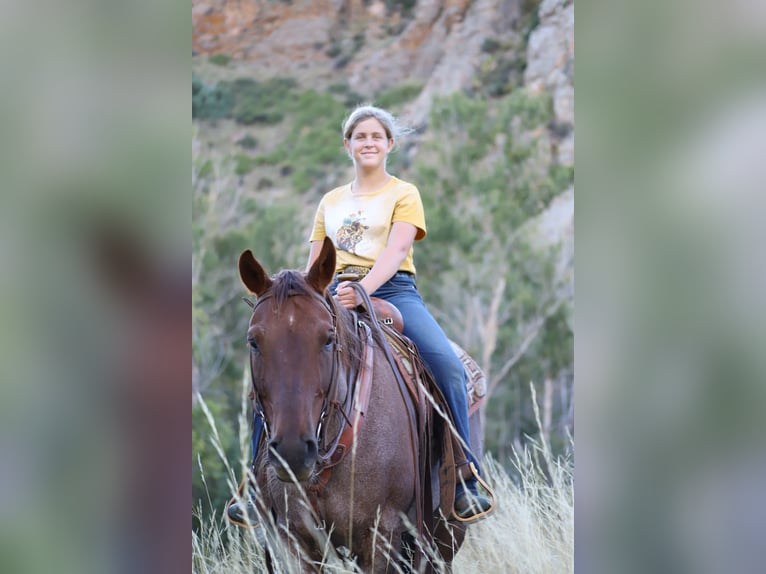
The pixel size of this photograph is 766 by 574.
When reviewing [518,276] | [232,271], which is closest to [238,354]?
[232,271]

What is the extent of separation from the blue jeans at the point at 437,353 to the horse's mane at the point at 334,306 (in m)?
0.64

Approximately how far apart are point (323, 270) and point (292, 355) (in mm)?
438

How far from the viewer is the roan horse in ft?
9.70

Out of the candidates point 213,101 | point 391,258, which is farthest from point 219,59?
point 391,258

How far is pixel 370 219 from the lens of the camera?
4.28 m

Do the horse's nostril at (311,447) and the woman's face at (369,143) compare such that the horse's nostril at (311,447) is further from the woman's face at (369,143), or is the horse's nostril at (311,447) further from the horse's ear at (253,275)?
the woman's face at (369,143)

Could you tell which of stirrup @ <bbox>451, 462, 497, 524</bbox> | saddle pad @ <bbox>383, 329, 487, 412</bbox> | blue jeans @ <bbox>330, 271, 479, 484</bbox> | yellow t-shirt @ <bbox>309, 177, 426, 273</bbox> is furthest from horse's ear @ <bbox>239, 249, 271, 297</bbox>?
saddle pad @ <bbox>383, 329, 487, 412</bbox>

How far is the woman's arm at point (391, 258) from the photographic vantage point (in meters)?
4.02

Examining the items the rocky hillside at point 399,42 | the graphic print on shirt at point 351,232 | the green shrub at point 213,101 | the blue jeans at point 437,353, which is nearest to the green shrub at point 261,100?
the green shrub at point 213,101

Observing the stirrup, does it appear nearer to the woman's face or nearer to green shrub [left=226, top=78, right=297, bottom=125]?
the woman's face
